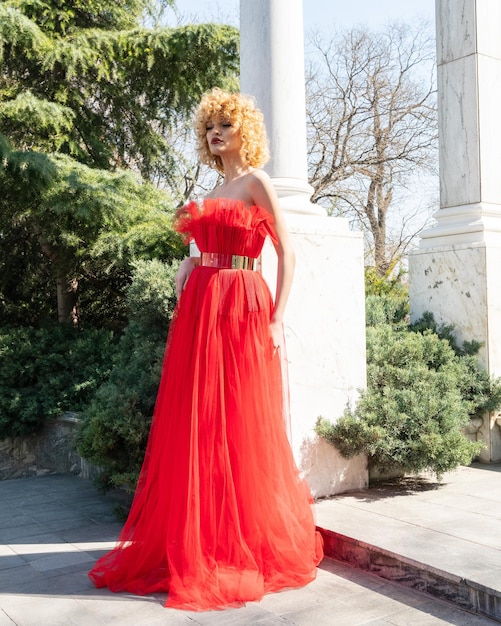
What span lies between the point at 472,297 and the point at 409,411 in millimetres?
1552

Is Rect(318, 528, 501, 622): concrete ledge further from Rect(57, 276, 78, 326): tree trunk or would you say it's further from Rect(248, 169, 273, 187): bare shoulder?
Rect(57, 276, 78, 326): tree trunk

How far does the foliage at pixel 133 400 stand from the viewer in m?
3.83

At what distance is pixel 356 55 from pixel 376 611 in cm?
1561

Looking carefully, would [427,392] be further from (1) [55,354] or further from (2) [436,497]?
(1) [55,354]

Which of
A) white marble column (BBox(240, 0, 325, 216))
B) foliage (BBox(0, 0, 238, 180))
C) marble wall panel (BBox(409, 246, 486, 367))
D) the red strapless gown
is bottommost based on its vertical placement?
the red strapless gown

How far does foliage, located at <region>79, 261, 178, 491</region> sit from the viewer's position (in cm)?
383

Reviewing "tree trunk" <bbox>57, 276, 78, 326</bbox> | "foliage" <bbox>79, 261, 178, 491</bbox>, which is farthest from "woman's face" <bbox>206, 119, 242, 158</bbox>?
"tree trunk" <bbox>57, 276, 78, 326</bbox>

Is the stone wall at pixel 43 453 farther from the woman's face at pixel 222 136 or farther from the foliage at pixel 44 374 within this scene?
the woman's face at pixel 222 136

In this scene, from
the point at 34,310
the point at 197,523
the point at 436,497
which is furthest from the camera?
the point at 34,310

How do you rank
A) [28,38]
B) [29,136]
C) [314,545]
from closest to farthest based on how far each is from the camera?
[314,545], [28,38], [29,136]

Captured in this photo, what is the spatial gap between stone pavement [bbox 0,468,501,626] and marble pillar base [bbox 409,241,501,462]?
3.18 feet

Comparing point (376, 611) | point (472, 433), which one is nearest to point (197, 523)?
point (376, 611)

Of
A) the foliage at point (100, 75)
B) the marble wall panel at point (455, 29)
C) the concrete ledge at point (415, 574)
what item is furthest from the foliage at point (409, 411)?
the foliage at point (100, 75)

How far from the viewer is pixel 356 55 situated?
52.4 feet
